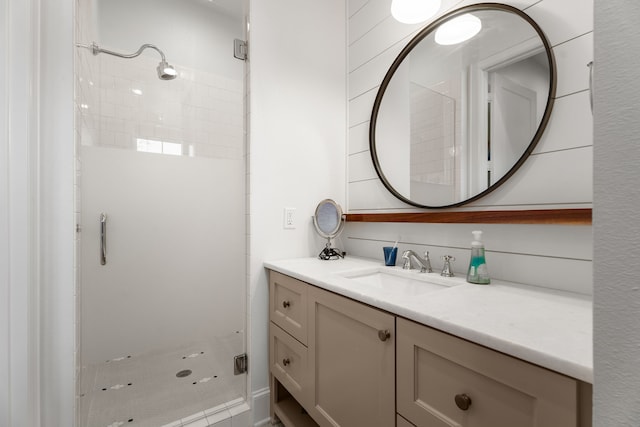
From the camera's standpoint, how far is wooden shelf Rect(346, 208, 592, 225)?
804 millimetres

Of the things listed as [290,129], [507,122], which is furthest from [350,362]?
[290,129]

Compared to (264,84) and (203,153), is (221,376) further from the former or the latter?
(264,84)

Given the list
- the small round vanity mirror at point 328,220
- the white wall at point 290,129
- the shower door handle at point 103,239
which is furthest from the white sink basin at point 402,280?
the shower door handle at point 103,239

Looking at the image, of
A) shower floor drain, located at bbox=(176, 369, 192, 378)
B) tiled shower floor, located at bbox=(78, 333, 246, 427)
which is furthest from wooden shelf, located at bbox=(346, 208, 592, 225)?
shower floor drain, located at bbox=(176, 369, 192, 378)

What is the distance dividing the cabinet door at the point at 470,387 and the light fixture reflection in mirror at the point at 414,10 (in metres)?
1.29

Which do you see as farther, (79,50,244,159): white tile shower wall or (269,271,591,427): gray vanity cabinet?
(79,50,244,159): white tile shower wall

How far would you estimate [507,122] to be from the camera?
0.99 metres

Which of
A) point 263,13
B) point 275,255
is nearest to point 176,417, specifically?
point 275,255

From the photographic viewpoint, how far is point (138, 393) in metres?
1.52

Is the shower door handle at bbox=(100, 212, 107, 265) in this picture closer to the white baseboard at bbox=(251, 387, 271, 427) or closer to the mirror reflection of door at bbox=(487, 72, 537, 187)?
the white baseboard at bbox=(251, 387, 271, 427)

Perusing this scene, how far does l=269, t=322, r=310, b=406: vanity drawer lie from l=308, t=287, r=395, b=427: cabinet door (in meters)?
0.06

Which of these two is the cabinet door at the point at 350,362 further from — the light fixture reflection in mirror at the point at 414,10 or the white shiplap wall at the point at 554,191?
the light fixture reflection in mirror at the point at 414,10

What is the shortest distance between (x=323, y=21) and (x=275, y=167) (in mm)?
930

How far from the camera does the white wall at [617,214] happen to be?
24 cm
